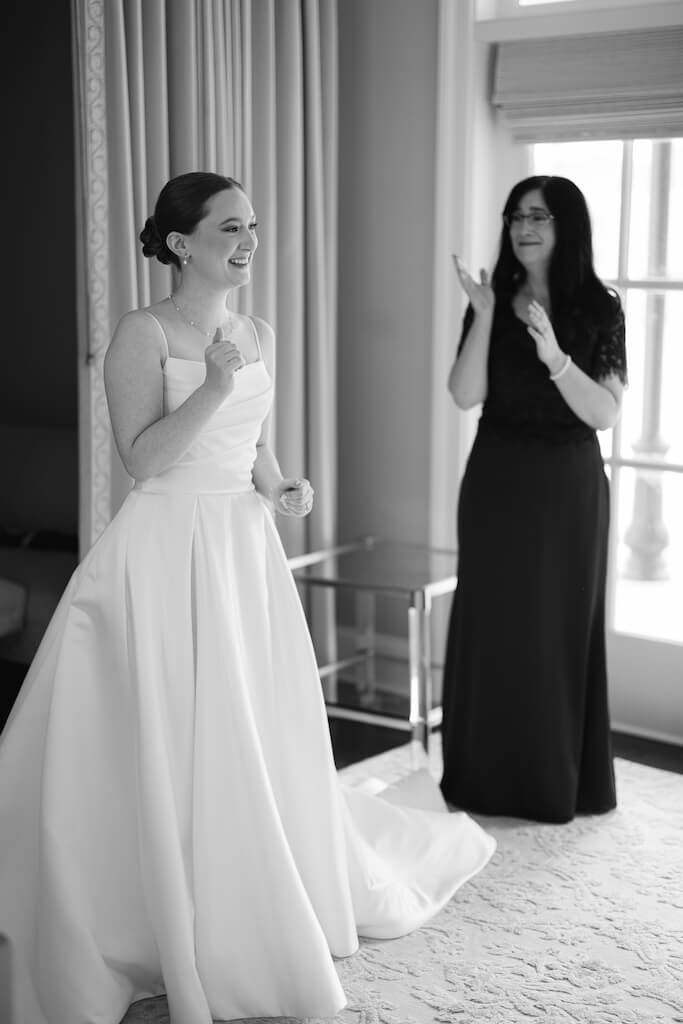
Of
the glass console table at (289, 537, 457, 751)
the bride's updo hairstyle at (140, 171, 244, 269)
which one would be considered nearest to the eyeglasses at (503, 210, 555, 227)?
the bride's updo hairstyle at (140, 171, 244, 269)

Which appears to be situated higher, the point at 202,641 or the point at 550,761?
the point at 202,641

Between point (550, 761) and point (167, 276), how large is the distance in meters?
1.61

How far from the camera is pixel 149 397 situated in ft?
7.25

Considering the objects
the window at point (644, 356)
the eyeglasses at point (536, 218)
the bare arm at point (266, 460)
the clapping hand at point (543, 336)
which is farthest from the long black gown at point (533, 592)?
the bare arm at point (266, 460)

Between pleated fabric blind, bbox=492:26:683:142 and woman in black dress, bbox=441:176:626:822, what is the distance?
614 mm

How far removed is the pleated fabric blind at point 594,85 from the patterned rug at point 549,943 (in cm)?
192

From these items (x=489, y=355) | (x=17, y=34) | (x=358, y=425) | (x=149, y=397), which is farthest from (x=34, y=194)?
(x=149, y=397)

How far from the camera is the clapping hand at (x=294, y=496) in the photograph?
240 centimetres

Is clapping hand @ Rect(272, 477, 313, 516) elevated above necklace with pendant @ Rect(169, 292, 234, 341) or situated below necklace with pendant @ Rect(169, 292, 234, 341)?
below

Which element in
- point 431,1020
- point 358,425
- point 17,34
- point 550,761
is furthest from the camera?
point 17,34

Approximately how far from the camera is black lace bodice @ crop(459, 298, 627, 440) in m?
2.95

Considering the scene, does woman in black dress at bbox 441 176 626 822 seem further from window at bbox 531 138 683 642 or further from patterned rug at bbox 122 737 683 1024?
window at bbox 531 138 683 642

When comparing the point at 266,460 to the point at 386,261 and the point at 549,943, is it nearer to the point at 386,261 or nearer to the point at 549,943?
the point at 549,943

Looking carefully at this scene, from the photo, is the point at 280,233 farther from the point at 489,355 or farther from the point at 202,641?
the point at 202,641
